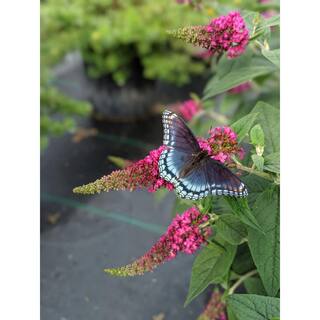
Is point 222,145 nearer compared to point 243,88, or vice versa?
point 222,145

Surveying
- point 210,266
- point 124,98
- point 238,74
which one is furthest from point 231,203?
point 124,98

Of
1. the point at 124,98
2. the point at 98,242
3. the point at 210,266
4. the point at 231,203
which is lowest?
the point at 98,242

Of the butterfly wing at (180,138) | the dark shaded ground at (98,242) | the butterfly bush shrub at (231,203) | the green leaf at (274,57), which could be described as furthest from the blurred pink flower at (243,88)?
the butterfly wing at (180,138)

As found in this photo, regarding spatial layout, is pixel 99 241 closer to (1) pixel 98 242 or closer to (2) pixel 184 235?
(1) pixel 98 242

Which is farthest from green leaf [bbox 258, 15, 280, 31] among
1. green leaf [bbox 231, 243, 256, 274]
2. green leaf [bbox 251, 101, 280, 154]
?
green leaf [bbox 231, 243, 256, 274]

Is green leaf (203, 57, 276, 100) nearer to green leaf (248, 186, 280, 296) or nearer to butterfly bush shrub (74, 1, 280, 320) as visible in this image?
butterfly bush shrub (74, 1, 280, 320)

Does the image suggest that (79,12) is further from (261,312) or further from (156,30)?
(261,312)

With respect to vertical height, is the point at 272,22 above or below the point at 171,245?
above
